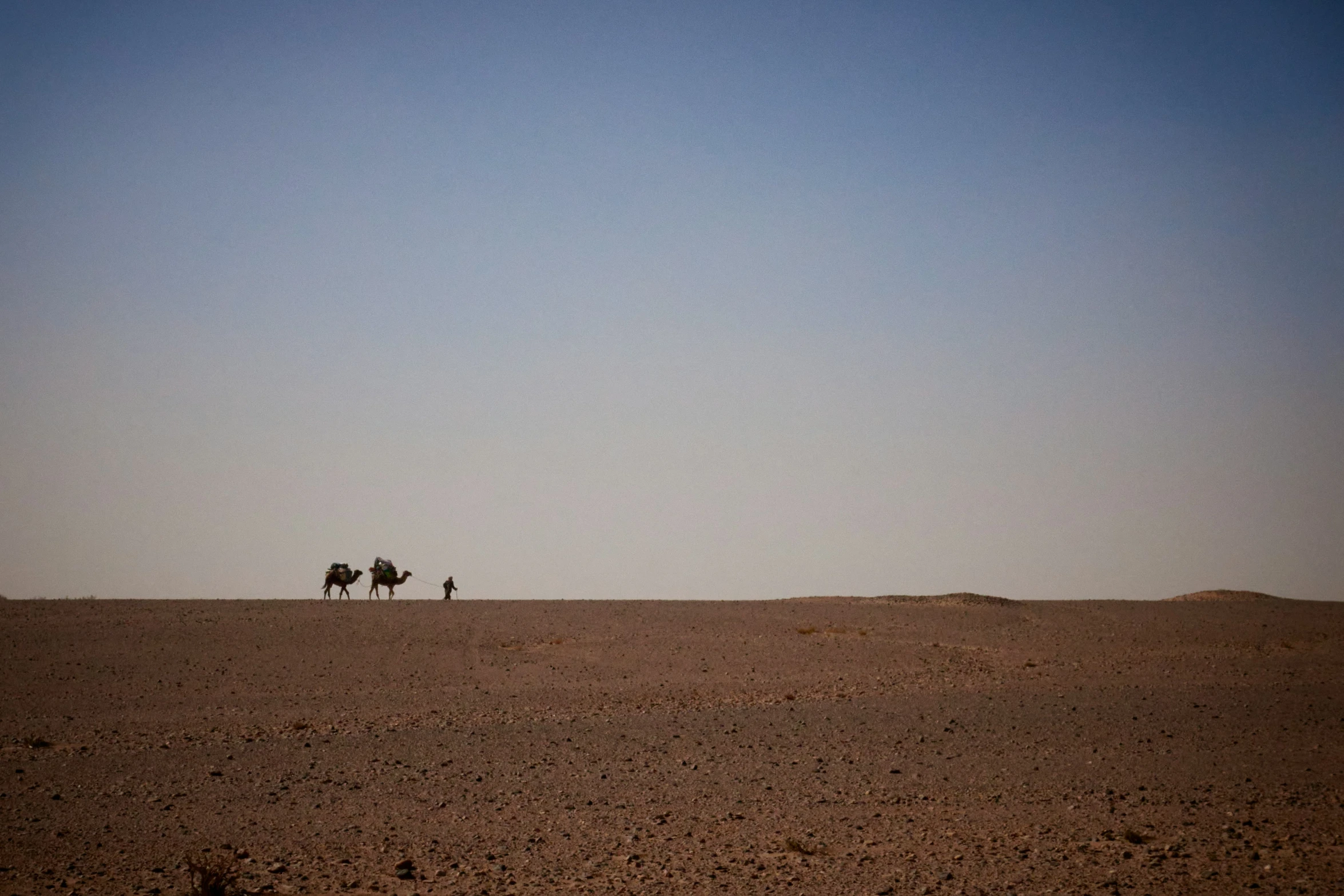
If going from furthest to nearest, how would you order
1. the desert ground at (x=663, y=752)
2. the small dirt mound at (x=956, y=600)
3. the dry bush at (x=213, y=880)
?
the small dirt mound at (x=956, y=600)
the desert ground at (x=663, y=752)
the dry bush at (x=213, y=880)

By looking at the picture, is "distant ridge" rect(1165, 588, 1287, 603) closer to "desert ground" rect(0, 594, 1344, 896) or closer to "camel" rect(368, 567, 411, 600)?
"desert ground" rect(0, 594, 1344, 896)

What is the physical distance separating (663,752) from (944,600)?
22.7 m

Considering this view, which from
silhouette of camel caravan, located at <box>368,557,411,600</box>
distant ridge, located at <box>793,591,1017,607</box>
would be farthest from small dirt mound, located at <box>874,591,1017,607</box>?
silhouette of camel caravan, located at <box>368,557,411,600</box>

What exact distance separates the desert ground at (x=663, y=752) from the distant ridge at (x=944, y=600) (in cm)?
329

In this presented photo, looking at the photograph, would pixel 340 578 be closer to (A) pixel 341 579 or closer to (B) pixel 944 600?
(A) pixel 341 579

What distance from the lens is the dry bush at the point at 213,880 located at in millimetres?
10477

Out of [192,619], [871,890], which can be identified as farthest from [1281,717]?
[192,619]

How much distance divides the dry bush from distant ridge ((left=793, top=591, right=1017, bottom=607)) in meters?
29.1

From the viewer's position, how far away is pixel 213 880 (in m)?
10.7

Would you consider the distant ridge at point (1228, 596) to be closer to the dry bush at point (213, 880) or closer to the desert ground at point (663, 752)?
the desert ground at point (663, 752)

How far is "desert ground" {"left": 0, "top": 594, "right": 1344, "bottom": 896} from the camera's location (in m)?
12.0

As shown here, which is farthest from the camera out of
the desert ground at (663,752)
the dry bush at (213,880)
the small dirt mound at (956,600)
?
the small dirt mound at (956,600)

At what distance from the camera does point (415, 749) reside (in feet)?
59.9

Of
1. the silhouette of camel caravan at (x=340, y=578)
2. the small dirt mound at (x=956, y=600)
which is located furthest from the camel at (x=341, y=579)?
the small dirt mound at (x=956, y=600)
